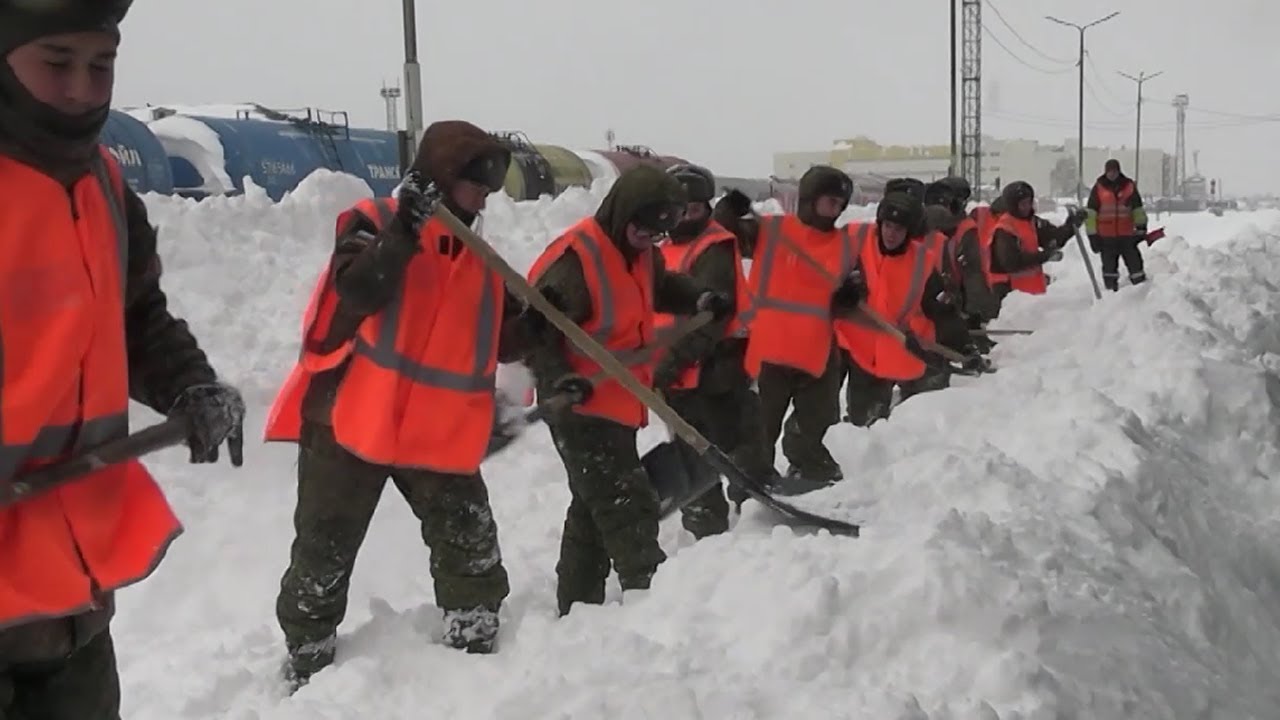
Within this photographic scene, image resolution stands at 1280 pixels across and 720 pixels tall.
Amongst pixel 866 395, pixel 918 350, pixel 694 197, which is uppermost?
pixel 694 197

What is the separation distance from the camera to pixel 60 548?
2.03m

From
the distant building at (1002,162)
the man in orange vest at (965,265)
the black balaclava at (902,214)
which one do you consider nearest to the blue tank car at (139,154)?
the man in orange vest at (965,265)

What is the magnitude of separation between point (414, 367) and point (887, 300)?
393 cm

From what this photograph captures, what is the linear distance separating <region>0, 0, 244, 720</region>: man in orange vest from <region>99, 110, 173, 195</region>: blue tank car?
37.6 ft

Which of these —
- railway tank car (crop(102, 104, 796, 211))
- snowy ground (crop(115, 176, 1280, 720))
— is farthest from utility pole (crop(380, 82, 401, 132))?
snowy ground (crop(115, 176, 1280, 720))

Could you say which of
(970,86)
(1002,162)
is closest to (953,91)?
(970,86)

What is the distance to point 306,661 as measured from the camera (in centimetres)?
382

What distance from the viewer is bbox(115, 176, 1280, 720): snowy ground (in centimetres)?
283

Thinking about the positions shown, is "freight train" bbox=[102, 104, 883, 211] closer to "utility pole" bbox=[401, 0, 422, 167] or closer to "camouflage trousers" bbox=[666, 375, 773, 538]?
"utility pole" bbox=[401, 0, 422, 167]

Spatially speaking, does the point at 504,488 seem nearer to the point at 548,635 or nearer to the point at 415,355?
the point at 415,355

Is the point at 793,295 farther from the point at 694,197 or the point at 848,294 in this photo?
the point at 694,197

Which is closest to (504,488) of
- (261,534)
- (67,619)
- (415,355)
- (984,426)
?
(261,534)

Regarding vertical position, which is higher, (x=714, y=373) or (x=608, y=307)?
(x=608, y=307)

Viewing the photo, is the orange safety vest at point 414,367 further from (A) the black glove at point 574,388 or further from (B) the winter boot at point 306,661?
(B) the winter boot at point 306,661
